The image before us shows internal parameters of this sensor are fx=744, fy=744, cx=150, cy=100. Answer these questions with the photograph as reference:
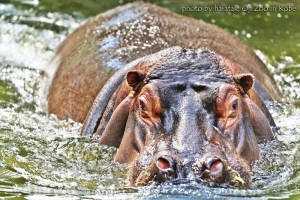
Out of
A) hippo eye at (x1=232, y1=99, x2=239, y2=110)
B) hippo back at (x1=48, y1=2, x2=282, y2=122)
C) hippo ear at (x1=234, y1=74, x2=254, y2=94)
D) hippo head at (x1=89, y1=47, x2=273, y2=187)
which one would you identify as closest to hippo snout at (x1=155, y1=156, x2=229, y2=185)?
hippo head at (x1=89, y1=47, x2=273, y2=187)

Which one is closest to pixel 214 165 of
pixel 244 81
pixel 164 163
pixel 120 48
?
pixel 164 163

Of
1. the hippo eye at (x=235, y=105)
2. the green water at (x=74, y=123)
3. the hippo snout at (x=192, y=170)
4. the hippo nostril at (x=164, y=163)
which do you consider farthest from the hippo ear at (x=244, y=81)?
the hippo nostril at (x=164, y=163)

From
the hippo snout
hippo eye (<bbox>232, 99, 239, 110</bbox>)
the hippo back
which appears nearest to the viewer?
the hippo snout

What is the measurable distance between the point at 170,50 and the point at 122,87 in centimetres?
51

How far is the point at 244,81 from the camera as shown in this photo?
17.6 feet

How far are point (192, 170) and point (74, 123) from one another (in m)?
3.05

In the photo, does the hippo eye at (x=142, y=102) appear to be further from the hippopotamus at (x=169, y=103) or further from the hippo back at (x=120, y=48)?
the hippo back at (x=120, y=48)

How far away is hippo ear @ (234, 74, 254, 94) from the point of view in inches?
209

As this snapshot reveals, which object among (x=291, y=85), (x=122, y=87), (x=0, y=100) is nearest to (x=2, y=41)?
(x=0, y=100)

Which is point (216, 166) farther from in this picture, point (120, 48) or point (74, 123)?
point (120, 48)

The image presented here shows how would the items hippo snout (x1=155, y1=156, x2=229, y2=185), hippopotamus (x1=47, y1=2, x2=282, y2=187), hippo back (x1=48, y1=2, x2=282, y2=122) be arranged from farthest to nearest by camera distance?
1. hippo back (x1=48, y1=2, x2=282, y2=122)
2. hippopotamus (x1=47, y1=2, x2=282, y2=187)
3. hippo snout (x1=155, y1=156, x2=229, y2=185)

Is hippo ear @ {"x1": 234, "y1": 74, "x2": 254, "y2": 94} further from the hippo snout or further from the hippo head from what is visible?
the hippo snout

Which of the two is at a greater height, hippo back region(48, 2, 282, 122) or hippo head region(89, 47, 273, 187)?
hippo back region(48, 2, 282, 122)

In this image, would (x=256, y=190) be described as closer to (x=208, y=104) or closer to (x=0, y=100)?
(x=208, y=104)
